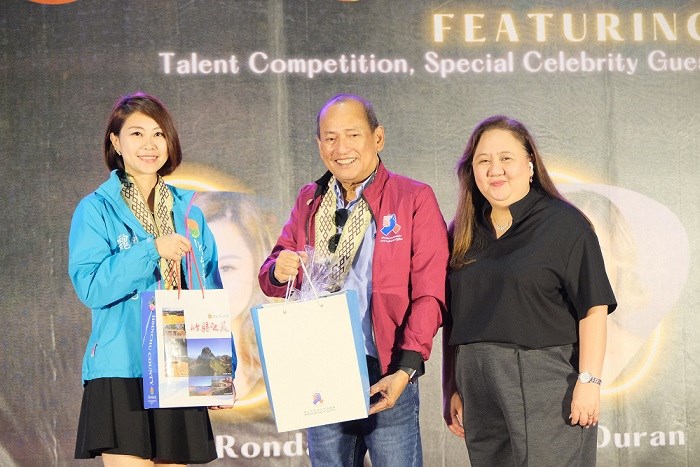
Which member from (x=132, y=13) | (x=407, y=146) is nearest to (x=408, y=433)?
(x=407, y=146)

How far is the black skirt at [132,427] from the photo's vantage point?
3104mm

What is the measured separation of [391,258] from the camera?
10.4 ft

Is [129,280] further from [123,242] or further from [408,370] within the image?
[408,370]

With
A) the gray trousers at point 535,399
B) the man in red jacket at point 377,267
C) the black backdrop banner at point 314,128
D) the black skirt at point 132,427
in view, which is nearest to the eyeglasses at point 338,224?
the man in red jacket at point 377,267

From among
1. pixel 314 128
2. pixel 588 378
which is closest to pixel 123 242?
pixel 588 378

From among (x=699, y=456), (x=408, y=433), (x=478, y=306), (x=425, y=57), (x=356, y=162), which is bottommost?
(x=699, y=456)

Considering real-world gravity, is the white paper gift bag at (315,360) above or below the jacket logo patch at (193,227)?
below

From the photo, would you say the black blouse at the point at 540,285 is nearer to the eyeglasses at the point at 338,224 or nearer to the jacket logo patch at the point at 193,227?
the eyeglasses at the point at 338,224

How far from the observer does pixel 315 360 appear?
2980 millimetres

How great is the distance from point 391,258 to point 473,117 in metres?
2.21

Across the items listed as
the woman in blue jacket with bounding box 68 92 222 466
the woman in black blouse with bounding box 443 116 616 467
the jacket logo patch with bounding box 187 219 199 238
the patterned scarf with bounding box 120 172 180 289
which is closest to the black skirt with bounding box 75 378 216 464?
the woman in blue jacket with bounding box 68 92 222 466

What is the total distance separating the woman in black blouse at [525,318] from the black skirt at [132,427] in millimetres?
958

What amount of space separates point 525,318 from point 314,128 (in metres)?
2.30

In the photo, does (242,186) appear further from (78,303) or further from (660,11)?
(660,11)
